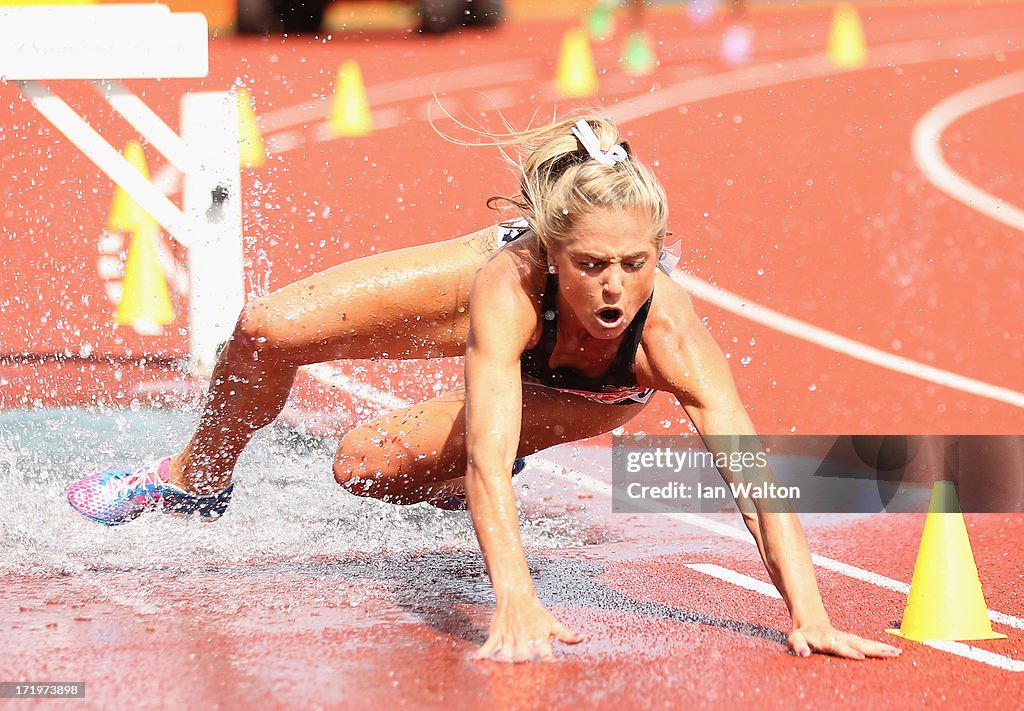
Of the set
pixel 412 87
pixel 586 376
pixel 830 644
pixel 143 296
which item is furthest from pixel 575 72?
pixel 830 644

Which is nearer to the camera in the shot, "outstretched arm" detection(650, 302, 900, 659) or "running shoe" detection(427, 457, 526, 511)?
"outstretched arm" detection(650, 302, 900, 659)

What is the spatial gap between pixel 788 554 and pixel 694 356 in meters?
0.58

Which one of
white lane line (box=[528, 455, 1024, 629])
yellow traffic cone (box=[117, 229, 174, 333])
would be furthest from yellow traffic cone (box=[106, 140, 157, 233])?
white lane line (box=[528, 455, 1024, 629])

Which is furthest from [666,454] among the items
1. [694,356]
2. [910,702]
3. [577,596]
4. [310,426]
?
[910,702]

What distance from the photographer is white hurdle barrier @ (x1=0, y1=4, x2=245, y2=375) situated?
7297mm

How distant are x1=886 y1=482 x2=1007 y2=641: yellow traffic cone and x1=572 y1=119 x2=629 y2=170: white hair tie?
1.36 meters

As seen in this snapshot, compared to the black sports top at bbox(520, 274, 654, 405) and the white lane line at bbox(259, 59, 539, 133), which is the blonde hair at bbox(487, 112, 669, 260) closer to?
the black sports top at bbox(520, 274, 654, 405)

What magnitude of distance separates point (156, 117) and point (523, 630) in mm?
4791

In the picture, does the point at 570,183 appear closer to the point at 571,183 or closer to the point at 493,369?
the point at 571,183

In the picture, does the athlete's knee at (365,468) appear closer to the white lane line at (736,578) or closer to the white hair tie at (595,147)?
the white lane line at (736,578)

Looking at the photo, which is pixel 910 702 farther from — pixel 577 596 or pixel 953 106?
pixel 953 106

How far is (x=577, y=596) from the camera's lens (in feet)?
14.3

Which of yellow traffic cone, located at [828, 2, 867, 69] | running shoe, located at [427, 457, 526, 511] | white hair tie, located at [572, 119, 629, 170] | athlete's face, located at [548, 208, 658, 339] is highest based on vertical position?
yellow traffic cone, located at [828, 2, 867, 69]

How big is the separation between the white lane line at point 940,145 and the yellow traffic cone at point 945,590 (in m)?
7.06
